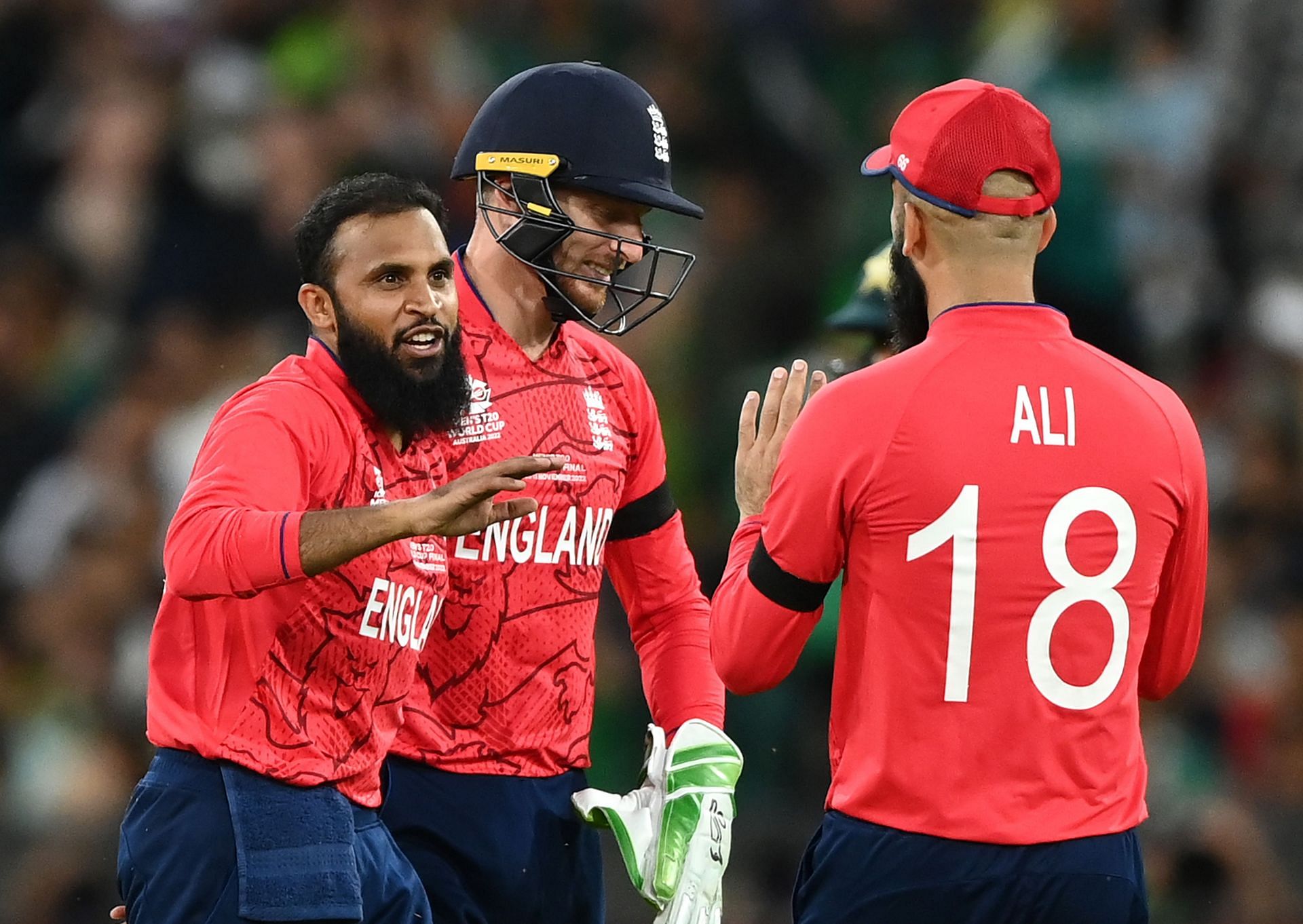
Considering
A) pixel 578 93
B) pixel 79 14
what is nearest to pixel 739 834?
pixel 578 93

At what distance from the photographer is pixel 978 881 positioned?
3168mm

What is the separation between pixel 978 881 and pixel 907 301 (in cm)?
106

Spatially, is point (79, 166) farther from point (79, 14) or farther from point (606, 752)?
point (606, 752)

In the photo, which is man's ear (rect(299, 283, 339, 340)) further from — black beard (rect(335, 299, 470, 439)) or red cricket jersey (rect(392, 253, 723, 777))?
red cricket jersey (rect(392, 253, 723, 777))

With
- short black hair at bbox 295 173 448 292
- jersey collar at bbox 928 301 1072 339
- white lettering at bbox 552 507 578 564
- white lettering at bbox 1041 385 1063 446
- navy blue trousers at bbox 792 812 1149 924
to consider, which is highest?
short black hair at bbox 295 173 448 292

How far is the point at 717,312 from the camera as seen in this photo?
7.82 meters

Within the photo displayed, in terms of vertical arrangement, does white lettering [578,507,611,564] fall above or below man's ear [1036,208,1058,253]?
below

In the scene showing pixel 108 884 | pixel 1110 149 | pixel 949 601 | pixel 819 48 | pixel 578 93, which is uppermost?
pixel 819 48

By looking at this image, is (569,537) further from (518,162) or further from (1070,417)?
(1070,417)

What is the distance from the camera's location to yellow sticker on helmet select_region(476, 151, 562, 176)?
4.00 metres

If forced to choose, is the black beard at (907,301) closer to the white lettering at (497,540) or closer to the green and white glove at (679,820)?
the white lettering at (497,540)

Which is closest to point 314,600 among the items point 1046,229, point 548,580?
point 548,580

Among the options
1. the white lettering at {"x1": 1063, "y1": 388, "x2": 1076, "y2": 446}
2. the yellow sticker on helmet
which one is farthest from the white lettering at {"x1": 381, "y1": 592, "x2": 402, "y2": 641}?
the white lettering at {"x1": 1063, "y1": 388, "x2": 1076, "y2": 446}

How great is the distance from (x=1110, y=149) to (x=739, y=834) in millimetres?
3032
